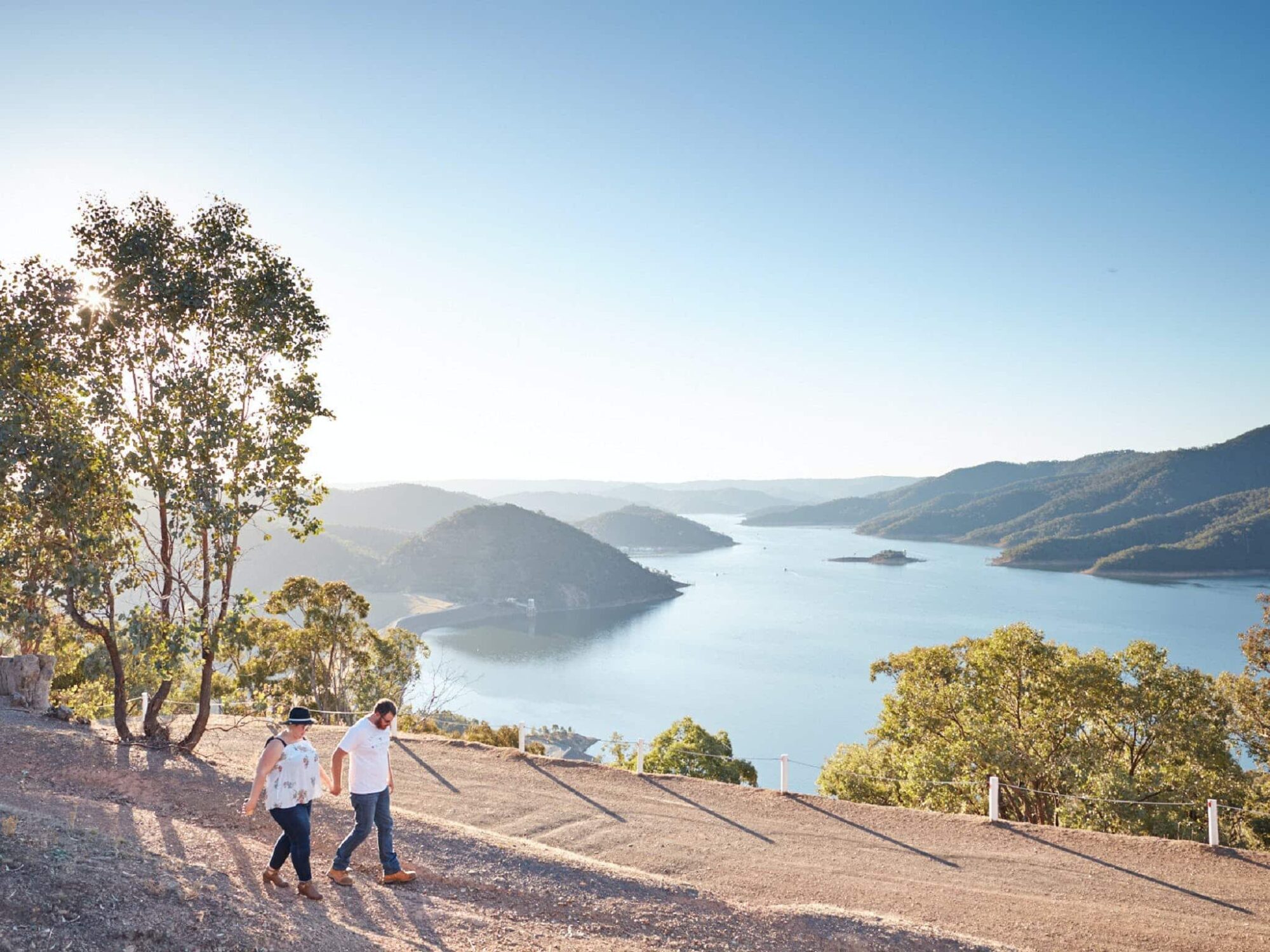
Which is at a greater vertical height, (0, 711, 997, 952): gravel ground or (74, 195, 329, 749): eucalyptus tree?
(74, 195, 329, 749): eucalyptus tree

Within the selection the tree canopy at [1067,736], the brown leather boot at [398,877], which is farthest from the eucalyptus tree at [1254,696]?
the brown leather boot at [398,877]

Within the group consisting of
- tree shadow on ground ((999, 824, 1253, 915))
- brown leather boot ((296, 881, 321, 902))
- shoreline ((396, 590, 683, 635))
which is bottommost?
shoreline ((396, 590, 683, 635))

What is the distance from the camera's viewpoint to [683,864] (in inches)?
409

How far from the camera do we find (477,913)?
23.4ft

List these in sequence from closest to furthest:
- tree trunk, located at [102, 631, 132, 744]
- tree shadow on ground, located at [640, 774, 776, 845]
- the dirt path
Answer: the dirt path, tree shadow on ground, located at [640, 774, 776, 845], tree trunk, located at [102, 631, 132, 744]

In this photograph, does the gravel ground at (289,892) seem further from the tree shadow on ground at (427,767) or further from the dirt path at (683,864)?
the tree shadow on ground at (427,767)

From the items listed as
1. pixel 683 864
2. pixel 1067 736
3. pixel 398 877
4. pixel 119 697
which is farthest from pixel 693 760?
pixel 398 877

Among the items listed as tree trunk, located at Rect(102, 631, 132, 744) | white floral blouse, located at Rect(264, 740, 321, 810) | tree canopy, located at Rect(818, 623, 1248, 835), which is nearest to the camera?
white floral blouse, located at Rect(264, 740, 321, 810)

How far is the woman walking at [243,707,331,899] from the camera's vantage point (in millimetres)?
6344

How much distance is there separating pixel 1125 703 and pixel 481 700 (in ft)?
268

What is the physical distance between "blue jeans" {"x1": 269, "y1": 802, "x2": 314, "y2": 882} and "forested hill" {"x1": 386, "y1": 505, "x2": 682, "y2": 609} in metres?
153

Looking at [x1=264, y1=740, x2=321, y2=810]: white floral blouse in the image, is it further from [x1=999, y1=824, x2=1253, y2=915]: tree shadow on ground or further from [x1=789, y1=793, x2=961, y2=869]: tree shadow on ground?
[x1=999, y1=824, x2=1253, y2=915]: tree shadow on ground

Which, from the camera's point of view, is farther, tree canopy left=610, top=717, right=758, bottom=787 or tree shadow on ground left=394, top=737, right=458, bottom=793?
tree canopy left=610, top=717, right=758, bottom=787

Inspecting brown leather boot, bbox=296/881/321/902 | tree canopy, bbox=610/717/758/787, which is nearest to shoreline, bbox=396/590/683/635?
tree canopy, bbox=610/717/758/787
